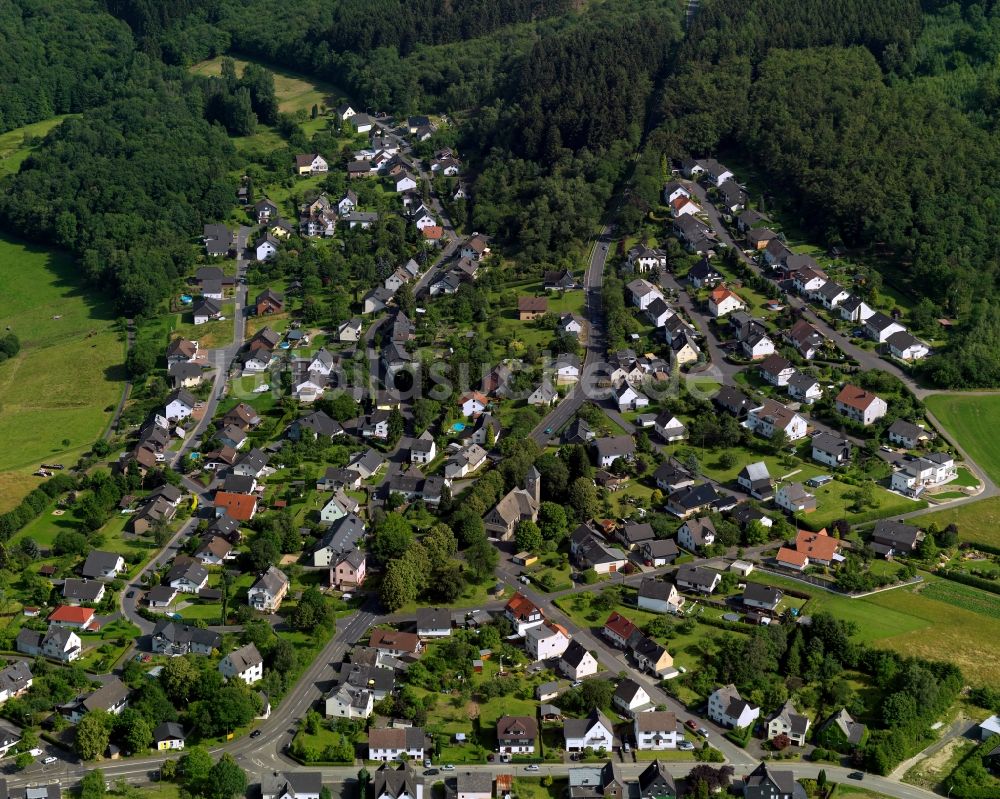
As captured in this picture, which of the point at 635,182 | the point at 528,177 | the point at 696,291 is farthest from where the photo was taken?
the point at 528,177

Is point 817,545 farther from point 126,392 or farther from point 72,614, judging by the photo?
point 126,392

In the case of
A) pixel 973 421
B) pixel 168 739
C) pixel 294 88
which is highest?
pixel 294 88

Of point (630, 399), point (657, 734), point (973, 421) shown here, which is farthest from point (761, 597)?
point (973, 421)

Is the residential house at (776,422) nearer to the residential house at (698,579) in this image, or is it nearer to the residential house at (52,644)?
the residential house at (698,579)

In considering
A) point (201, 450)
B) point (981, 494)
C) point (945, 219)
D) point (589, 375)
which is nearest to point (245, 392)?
point (201, 450)

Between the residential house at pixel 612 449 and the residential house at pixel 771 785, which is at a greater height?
the residential house at pixel 612 449

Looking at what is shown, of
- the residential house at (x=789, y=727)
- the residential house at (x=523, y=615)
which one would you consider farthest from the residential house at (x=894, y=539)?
the residential house at (x=523, y=615)

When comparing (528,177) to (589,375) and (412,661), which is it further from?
(412,661)
